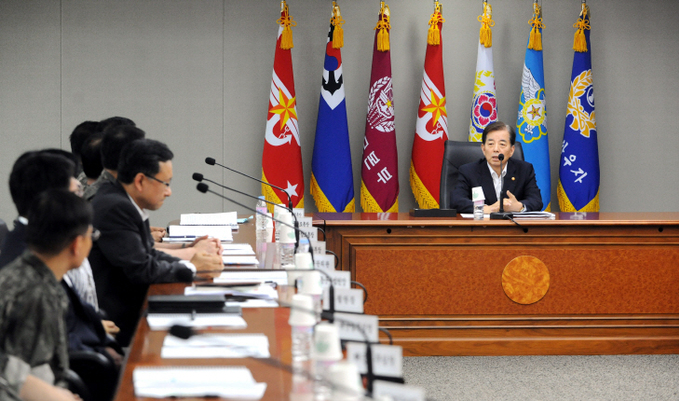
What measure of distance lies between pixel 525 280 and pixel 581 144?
7.23ft

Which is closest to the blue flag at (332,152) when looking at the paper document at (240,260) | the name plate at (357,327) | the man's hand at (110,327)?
the paper document at (240,260)

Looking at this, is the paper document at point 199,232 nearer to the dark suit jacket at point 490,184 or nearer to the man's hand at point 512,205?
the dark suit jacket at point 490,184

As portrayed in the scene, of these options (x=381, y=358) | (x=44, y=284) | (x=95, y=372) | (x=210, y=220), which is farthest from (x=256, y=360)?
(x=210, y=220)

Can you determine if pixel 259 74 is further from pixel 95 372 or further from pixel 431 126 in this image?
pixel 95 372

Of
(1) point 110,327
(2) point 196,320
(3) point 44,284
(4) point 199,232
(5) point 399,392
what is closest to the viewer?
(5) point 399,392

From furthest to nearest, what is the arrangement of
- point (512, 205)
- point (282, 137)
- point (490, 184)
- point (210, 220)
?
point (282, 137) < point (490, 184) < point (512, 205) < point (210, 220)

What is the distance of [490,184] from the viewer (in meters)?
4.30

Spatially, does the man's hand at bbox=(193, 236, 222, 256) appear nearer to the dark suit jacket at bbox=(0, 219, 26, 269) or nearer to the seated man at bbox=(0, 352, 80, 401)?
the dark suit jacket at bbox=(0, 219, 26, 269)

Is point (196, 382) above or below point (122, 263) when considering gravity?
below

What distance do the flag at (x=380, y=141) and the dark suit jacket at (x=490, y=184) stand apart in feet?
3.66

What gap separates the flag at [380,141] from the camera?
5.35m

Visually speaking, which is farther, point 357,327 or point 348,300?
point 348,300

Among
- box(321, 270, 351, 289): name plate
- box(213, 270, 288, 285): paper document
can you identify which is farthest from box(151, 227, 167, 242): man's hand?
box(321, 270, 351, 289): name plate

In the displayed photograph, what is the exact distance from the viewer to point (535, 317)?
367cm
